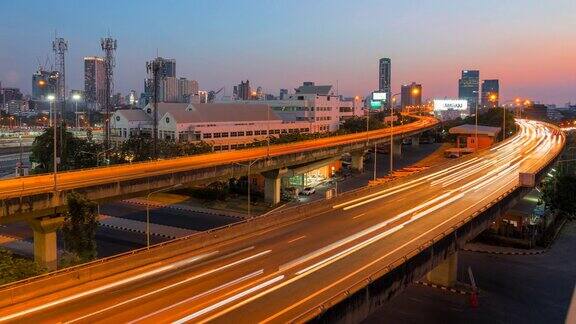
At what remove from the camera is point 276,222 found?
3362 cm

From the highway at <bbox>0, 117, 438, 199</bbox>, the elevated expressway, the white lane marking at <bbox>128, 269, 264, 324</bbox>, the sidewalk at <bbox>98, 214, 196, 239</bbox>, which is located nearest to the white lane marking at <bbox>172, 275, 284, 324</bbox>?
the white lane marking at <bbox>128, 269, 264, 324</bbox>

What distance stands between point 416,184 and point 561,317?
2261 cm

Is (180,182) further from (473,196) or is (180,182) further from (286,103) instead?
(286,103)

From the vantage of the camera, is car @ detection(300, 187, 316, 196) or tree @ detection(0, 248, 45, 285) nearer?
tree @ detection(0, 248, 45, 285)

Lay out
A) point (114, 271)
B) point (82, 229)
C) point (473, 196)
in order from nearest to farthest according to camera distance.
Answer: point (114, 271)
point (82, 229)
point (473, 196)

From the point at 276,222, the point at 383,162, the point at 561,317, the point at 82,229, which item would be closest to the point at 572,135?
the point at 383,162

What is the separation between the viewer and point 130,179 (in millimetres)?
40750

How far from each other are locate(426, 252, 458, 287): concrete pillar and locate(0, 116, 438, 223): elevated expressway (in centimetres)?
2317

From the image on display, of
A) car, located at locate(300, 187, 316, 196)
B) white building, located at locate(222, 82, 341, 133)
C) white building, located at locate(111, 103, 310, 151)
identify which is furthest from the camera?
Result: white building, located at locate(222, 82, 341, 133)

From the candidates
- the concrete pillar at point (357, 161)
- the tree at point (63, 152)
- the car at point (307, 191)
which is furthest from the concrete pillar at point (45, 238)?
the concrete pillar at point (357, 161)

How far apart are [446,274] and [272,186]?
3153 centimetres

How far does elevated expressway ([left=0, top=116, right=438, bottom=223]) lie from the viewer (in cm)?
3381

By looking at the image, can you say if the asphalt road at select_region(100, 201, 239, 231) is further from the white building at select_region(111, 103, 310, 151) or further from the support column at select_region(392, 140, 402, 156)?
the support column at select_region(392, 140, 402, 156)

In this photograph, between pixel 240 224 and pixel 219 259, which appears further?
pixel 240 224
